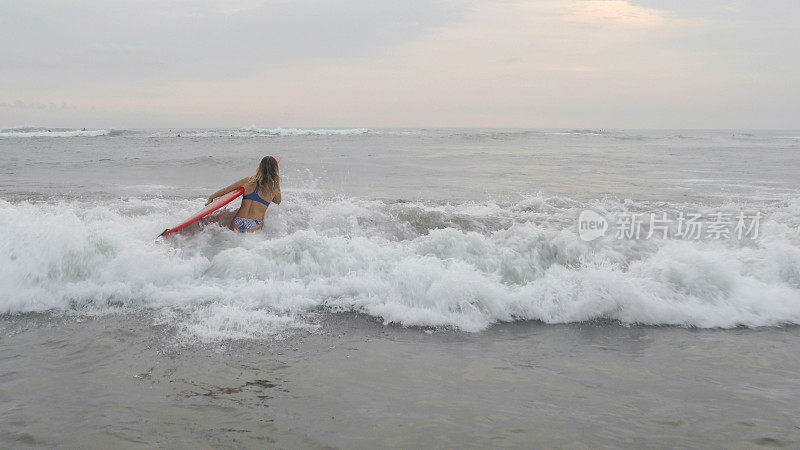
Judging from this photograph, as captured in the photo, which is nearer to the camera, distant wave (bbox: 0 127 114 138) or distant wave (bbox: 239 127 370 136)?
distant wave (bbox: 0 127 114 138)

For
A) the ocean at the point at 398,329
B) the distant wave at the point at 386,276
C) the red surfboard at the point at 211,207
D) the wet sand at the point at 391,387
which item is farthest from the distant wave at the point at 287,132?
the wet sand at the point at 391,387

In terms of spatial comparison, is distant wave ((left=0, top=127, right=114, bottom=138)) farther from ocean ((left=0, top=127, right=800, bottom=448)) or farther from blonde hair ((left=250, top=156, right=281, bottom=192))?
blonde hair ((left=250, top=156, right=281, bottom=192))

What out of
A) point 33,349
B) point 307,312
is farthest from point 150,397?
point 307,312

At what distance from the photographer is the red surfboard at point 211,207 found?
22.0ft

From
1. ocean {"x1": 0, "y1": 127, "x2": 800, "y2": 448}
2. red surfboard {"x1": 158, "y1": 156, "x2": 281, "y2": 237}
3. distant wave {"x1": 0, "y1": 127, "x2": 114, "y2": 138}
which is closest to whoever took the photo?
ocean {"x1": 0, "y1": 127, "x2": 800, "y2": 448}

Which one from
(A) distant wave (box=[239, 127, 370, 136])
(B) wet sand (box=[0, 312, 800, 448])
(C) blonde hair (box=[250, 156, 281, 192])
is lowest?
(B) wet sand (box=[0, 312, 800, 448])

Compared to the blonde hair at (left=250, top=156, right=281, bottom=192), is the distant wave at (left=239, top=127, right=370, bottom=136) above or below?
above

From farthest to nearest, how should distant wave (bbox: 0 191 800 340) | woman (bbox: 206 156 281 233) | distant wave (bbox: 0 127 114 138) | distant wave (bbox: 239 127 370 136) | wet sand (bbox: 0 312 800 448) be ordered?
1. distant wave (bbox: 239 127 370 136)
2. distant wave (bbox: 0 127 114 138)
3. woman (bbox: 206 156 281 233)
4. distant wave (bbox: 0 191 800 340)
5. wet sand (bbox: 0 312 800 448)

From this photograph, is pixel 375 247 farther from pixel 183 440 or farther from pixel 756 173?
pixel 756 173

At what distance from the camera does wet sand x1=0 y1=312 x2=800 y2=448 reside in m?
3.10

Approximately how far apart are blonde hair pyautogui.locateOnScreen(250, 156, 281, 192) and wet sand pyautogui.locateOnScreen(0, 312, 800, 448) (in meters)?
2.94

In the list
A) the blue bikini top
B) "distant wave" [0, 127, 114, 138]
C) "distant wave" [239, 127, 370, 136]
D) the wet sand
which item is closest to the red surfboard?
the blue bikini top

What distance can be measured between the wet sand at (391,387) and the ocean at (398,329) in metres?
0.02

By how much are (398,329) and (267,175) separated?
351cm
